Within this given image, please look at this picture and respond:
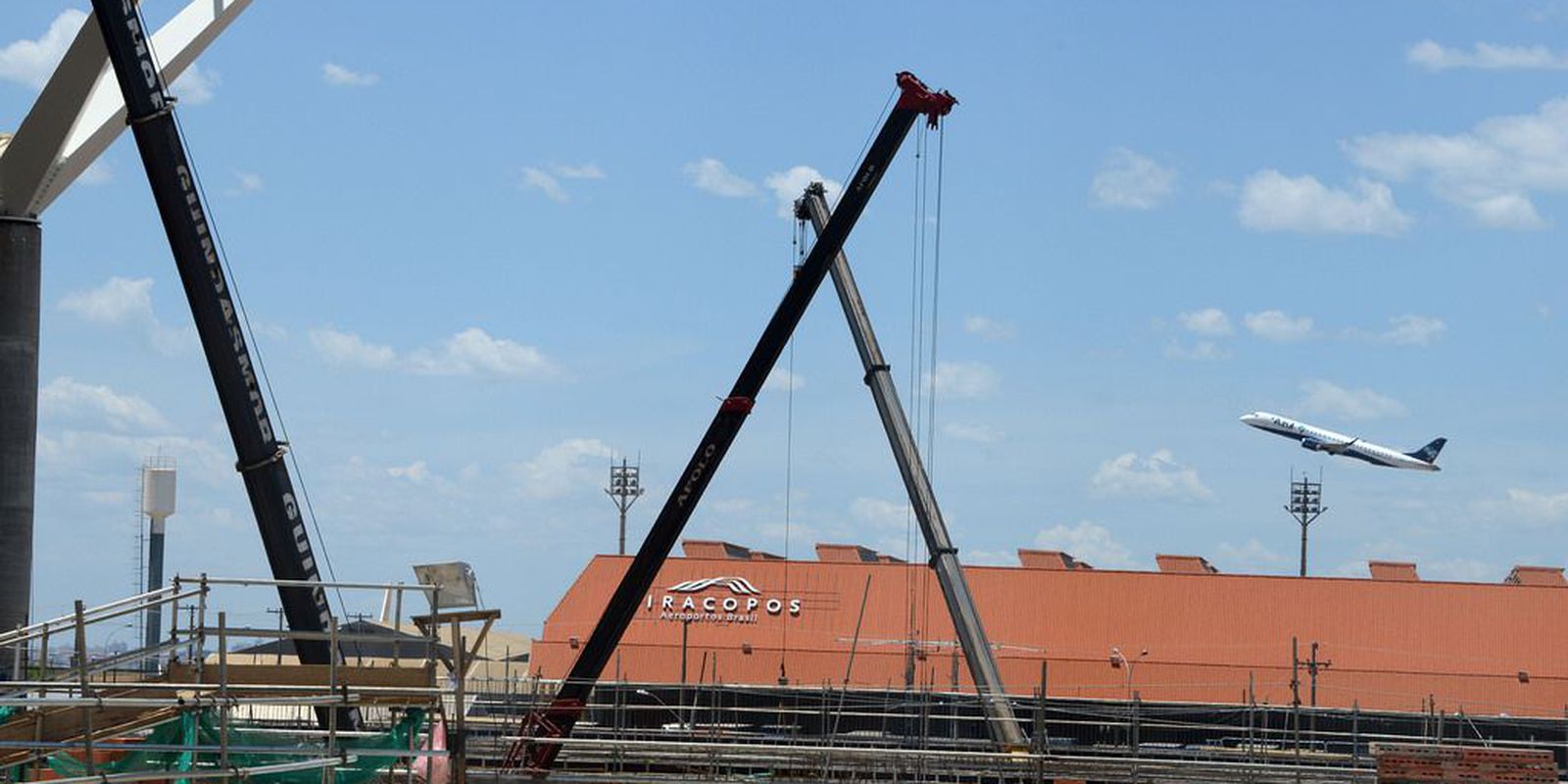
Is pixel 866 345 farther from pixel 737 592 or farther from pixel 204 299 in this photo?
pixel 737 592

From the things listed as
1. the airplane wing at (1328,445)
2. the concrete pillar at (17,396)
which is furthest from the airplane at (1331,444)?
the concrete pillar at (17,396)

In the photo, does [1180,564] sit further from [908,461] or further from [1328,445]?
[1328,445]

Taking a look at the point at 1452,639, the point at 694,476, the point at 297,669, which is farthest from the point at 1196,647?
the point at 297,669

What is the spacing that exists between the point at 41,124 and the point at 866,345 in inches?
752

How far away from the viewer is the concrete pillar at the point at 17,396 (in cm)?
3294

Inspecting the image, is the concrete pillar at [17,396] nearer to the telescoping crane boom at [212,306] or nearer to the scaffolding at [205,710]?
the telescoping crane boom at [212,306]

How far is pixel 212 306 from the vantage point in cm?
2666

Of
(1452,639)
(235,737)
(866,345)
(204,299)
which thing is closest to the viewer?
(235,737)

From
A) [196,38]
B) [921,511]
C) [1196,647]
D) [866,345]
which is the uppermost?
[196,38]

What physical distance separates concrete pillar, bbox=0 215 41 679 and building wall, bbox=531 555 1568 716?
104ft

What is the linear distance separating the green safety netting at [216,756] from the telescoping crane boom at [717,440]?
41.4 feet

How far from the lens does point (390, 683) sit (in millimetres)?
20859

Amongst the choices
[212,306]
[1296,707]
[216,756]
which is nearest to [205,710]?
[216,756]

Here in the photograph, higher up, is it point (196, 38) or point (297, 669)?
point (196, 38)
